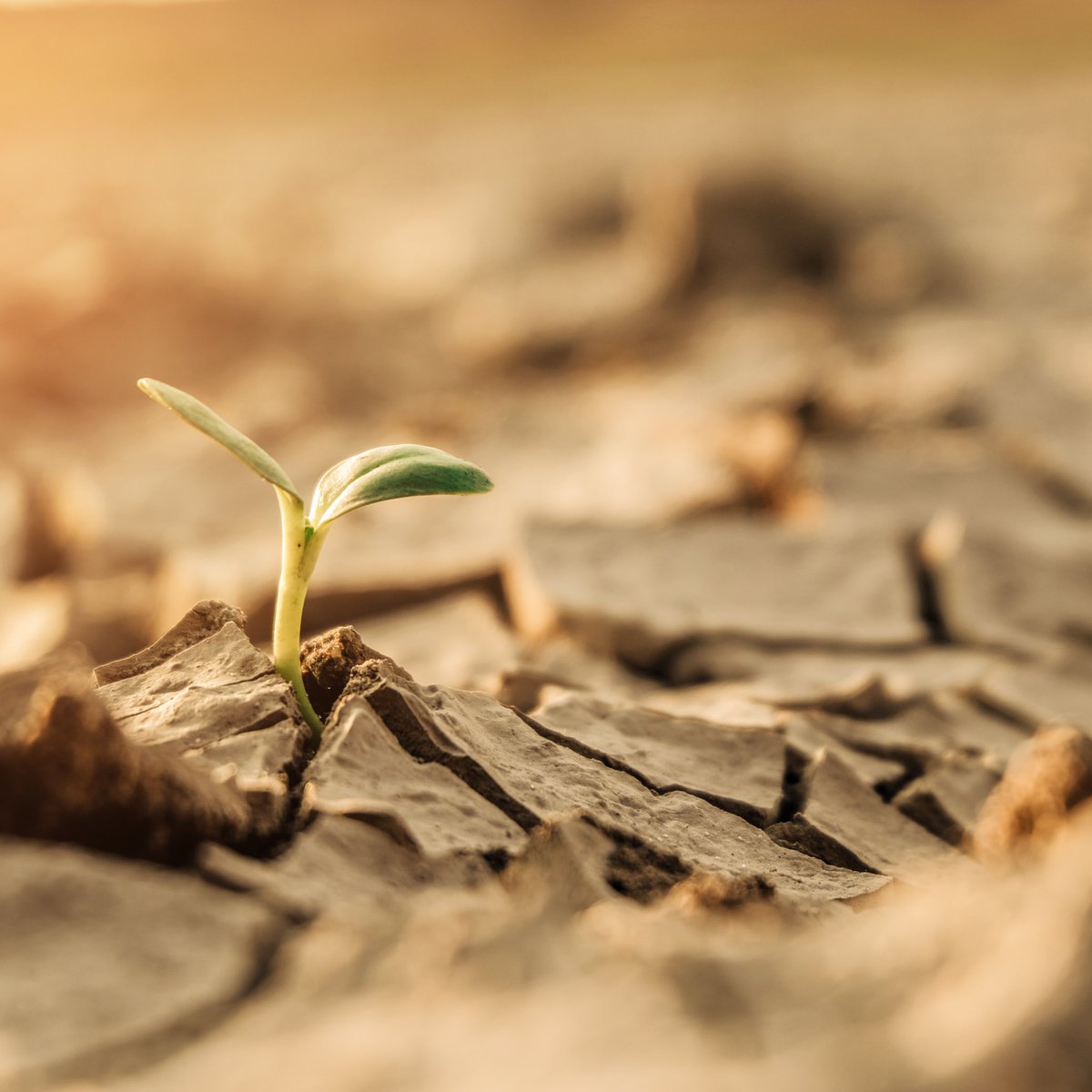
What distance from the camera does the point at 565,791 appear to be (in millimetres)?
1151

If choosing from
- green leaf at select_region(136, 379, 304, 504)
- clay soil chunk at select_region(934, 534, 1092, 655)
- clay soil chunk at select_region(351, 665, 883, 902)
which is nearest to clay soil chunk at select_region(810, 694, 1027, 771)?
clay soil chunk at select_region(934, 534, 1092, 655)

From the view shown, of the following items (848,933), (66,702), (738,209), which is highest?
(738,209)

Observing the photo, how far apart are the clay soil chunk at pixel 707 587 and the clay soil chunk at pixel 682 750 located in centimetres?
54

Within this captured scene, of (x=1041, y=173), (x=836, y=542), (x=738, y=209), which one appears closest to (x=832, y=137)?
(x=1041, y=173)

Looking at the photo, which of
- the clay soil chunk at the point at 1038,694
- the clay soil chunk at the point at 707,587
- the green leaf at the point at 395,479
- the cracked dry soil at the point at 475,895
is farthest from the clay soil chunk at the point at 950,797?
the green leaf at the point at 395,479

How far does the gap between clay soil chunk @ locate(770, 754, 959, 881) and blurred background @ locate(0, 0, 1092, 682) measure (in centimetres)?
100

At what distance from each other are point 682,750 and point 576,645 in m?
0.62

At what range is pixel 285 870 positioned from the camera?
931 mm

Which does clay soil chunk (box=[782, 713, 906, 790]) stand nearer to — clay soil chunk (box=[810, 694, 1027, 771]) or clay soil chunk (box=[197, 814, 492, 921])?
clay soil chunk (box=[810, 694, 1027, 771])

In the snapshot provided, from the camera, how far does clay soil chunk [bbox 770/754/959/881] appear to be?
124 cm

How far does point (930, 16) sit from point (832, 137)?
10.3m

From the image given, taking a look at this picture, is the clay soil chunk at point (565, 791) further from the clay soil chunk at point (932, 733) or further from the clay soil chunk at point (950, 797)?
the clay soil chunk at point (932, 733)

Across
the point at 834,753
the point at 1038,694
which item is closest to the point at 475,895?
the point at 834,753

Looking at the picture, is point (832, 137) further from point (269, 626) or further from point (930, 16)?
point (930, 16)
